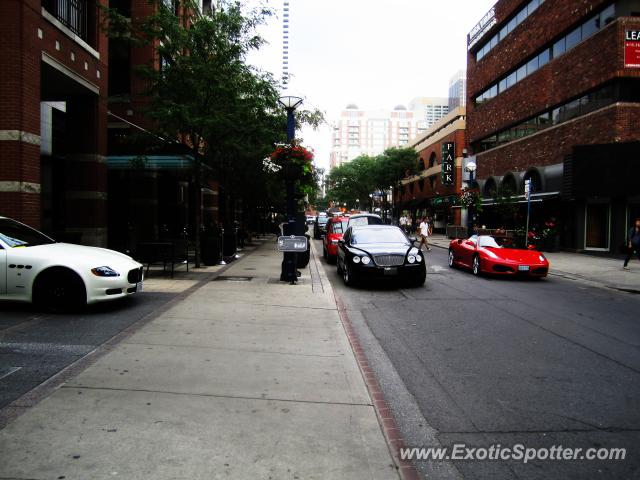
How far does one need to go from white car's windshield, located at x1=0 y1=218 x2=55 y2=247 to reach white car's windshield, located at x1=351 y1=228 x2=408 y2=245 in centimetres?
715

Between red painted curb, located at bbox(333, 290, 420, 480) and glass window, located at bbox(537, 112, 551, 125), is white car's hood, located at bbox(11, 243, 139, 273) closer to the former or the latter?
red painted curb, located at bbox(333, 290, 420, 480)

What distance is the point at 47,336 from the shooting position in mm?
6184

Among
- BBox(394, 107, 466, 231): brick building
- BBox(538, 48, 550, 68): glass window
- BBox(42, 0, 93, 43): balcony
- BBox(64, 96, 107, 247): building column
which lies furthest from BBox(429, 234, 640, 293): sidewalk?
BBox(394, 107, 466, 231): brick building

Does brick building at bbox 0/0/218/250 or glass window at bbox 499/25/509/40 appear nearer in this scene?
brick building at bbox 0/0/218/250

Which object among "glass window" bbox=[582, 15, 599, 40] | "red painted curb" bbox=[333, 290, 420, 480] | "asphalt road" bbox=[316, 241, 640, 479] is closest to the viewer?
"red painted curb" bbox=[333, 290, 420, 480]

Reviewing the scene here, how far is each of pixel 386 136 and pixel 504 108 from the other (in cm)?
16879

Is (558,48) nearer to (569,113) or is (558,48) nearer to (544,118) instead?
(544,118)

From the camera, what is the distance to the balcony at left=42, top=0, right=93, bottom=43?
13633mm

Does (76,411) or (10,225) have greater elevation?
(10,225)

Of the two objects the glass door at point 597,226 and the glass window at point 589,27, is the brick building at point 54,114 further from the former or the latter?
the glass window at point 589,27

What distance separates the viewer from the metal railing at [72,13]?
44.8 ft

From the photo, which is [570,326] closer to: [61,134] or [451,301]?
[451,301]

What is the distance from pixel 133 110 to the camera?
842 inches

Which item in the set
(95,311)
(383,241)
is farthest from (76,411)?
(383,241)
